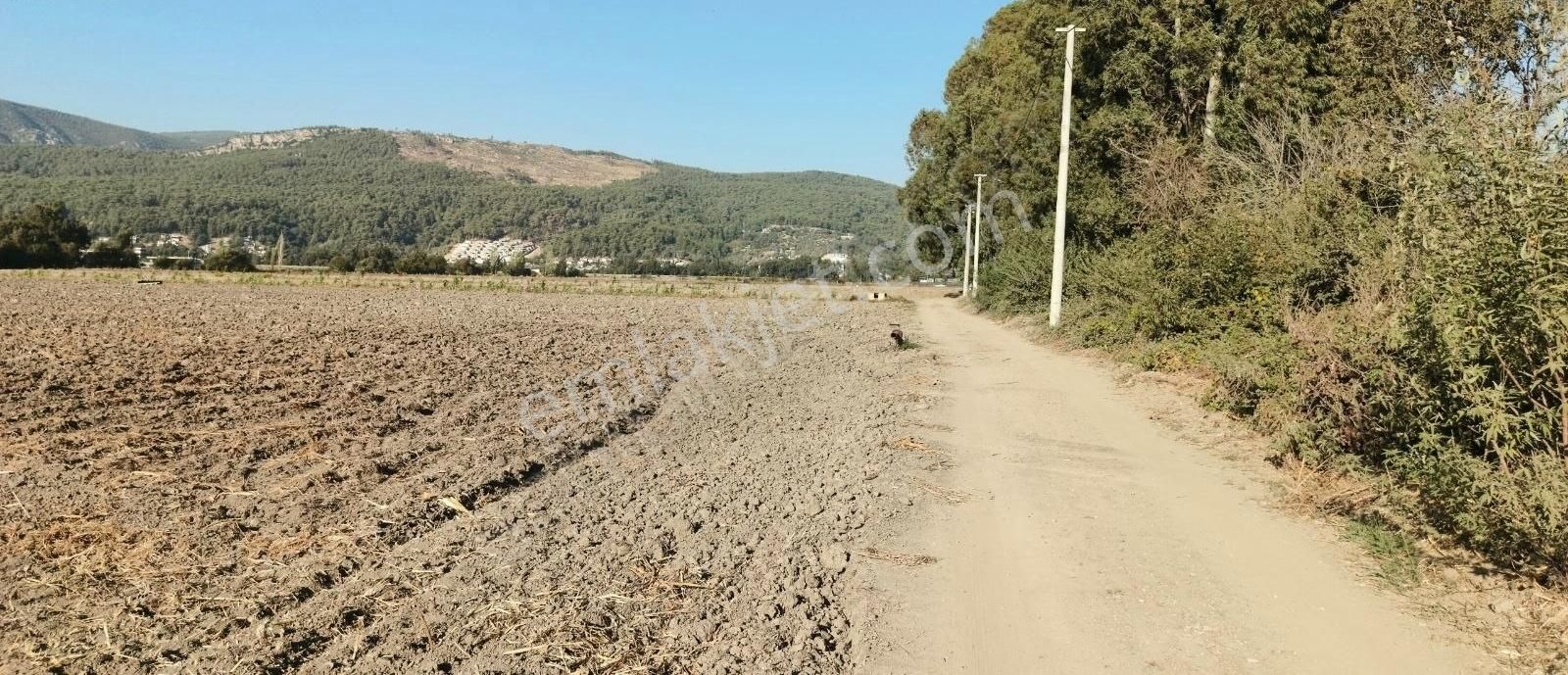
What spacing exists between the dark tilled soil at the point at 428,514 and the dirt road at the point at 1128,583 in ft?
1.64

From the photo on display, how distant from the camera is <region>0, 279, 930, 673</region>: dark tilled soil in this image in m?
4.11

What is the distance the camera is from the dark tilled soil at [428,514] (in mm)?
4113

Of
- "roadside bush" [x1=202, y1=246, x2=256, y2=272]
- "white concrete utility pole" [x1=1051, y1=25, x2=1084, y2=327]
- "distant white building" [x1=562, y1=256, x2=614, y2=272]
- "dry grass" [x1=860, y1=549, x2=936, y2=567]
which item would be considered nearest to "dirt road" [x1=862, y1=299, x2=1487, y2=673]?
"dry grass" [x1=860, y1=549, x2=936, y2=567]

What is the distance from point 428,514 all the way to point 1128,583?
4.52 meters

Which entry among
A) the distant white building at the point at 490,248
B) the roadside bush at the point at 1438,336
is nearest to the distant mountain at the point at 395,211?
the distant white building at the point at 490,248

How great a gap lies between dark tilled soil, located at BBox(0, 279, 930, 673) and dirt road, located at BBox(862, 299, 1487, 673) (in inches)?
19.7

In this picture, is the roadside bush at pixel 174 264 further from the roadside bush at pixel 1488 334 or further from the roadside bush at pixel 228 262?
the roadside bush at pixel 1488 334

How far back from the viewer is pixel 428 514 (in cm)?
620

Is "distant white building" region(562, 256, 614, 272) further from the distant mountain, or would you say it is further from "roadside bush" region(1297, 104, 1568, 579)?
"roadside bush" region(1297, 104, 1568, 579)

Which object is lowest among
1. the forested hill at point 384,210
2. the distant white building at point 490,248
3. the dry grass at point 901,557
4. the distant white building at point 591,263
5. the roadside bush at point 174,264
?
the distant white building at point 591,263

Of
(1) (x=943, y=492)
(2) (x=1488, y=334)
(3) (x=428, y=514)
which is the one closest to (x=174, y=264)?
(3) (x=428, y=514)

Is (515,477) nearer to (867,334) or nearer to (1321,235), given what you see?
(1321,235)

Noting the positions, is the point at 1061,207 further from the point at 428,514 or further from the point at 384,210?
the point at 384,210

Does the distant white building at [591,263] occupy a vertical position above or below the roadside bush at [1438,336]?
below
